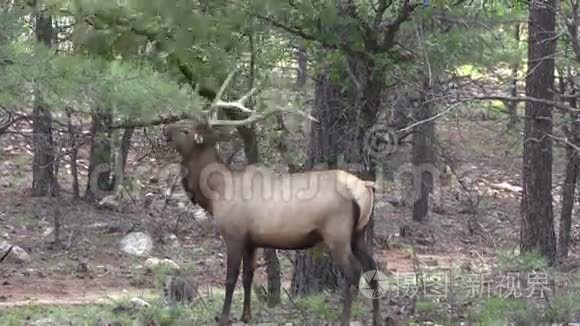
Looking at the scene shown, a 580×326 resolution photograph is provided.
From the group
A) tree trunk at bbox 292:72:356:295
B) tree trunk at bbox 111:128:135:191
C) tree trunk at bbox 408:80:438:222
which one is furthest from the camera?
tree trunk at bbox 408:80:438:222

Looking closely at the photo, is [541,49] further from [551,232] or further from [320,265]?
[320,265]

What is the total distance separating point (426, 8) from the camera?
823 centimetres

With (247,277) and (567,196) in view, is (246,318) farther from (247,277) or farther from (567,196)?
(567,196)

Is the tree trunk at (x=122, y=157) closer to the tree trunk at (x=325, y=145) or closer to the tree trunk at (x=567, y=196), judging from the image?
the tree trunk at (x=325, y=145)

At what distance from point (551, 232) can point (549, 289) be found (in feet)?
12.0

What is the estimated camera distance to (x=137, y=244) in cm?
1438

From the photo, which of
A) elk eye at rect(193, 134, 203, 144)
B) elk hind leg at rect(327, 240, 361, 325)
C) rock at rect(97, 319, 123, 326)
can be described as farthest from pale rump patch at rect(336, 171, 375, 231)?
rock at rect(97, 319, 123, 326)

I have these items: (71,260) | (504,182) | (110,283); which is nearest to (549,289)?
(110,283)

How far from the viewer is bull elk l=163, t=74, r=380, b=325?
23.6 feet

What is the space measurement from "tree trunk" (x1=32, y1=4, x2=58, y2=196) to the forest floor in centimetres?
26

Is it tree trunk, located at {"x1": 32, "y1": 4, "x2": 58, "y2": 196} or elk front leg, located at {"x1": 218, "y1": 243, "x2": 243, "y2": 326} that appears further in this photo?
tree trunk, located at {"x1": 32, "y1": 4, "x2": 58, "y2": 196}

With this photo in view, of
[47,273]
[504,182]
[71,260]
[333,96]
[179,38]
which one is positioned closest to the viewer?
[179,38]

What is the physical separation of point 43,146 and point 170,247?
2430mm

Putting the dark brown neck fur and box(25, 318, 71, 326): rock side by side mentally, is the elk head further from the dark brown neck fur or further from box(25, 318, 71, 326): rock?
box(25, 318, 71, 326): rock
